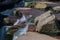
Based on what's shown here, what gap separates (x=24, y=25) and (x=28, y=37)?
37 centimetres

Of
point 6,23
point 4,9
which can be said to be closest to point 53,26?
point 6,23

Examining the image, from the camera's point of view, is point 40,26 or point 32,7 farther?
point 32,7

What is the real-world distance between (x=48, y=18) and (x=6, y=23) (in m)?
0.86

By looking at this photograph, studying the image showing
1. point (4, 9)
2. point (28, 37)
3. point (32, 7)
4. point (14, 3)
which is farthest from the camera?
point (14, 3)

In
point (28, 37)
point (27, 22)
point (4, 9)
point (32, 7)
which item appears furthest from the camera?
point (4, 9)

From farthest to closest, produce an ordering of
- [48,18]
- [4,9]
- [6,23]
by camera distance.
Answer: [4,9]
[6,23]
[48,18]

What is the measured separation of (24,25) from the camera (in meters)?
2.84

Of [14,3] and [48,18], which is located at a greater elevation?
[48,18]

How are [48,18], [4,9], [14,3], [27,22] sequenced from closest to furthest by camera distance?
1. [48,18]
2. [27,22]
3. [4,9]
4. [14,3]

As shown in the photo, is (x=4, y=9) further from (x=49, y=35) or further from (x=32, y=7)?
(x=49, y=35)

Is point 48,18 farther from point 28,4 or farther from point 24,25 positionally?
point 28,4

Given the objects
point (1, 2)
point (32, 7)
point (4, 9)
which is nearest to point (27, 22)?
point (32, 7)

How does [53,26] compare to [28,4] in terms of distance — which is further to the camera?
[28,4]

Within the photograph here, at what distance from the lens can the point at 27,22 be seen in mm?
2941
